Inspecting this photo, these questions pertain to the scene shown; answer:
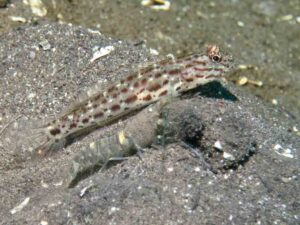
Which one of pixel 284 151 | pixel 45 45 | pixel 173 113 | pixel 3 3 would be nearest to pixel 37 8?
pixel 3 3

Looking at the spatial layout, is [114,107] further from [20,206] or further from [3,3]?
[3,3]

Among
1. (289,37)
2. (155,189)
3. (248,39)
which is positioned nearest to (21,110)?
(155,189)

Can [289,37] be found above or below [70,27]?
below

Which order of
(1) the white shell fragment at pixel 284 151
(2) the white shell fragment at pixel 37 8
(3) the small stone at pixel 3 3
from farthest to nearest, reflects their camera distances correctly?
(2) the white shell fragment at pixel 37 8
(3) the small stone at pixel 3 3
(1) the white shell fragment at pixel 284 151

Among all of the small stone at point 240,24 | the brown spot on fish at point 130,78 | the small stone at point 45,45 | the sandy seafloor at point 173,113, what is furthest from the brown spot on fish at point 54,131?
the small stone at point 240,24

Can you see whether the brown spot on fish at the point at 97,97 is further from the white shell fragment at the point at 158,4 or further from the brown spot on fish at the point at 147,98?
the white shell fragment at the point at 158,4

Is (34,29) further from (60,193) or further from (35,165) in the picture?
(60,193)
